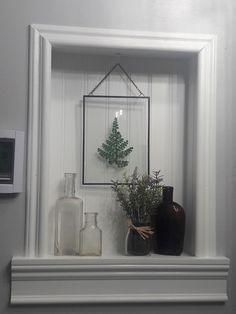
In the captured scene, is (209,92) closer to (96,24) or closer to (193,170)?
(193,170)

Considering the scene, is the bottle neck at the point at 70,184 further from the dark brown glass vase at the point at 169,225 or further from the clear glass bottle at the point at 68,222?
the dark brown glass vase at the point at 169,225

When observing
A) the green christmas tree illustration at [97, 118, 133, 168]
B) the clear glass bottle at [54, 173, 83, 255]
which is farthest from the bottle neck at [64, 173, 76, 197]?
the green christmas tree illustration at [97, 118, 133, 168]

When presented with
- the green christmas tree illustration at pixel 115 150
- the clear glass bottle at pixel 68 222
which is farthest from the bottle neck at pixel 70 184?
the green christmas tree illustration at pixel 115 150

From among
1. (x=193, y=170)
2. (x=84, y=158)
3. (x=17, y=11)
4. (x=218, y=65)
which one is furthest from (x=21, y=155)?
(x=218, y=65)

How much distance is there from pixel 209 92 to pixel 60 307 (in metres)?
0.84

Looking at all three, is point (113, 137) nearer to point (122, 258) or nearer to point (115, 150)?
point (115, 150)

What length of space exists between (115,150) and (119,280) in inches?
16.6

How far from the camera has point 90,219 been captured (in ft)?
4.42

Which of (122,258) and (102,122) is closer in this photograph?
(122,258)

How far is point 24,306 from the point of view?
1.26m

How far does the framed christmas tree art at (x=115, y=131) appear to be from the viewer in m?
1.39

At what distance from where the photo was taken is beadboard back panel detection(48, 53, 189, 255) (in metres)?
1.39

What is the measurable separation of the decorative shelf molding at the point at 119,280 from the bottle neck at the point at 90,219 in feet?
0.40

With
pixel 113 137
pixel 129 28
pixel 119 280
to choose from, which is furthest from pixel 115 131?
pixel 119 280
